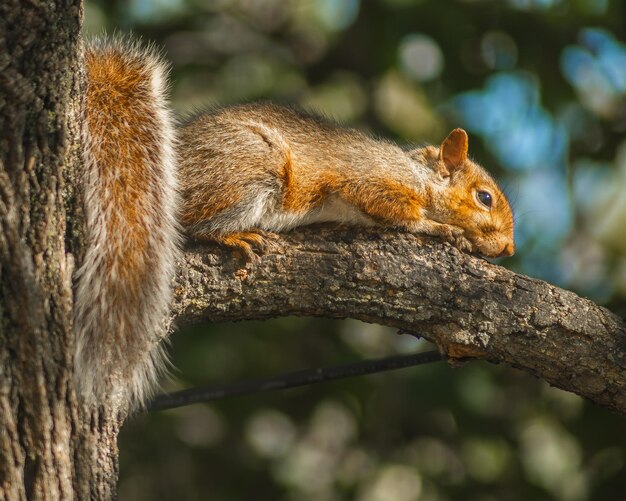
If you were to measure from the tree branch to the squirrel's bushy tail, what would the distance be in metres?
0.17

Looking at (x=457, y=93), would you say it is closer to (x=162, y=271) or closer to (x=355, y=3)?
(x=355, y=3)

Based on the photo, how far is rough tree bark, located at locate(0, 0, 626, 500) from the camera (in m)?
1.78

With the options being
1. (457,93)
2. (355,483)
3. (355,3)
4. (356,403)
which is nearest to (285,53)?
(355,3)

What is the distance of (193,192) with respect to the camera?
9.37ft

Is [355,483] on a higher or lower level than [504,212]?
lower

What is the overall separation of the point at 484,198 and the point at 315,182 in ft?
2.39

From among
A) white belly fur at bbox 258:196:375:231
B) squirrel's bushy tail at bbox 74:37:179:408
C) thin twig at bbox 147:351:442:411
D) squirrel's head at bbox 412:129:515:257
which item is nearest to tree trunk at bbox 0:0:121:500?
squirrel's bushy tail at bbox 74:37:179:408

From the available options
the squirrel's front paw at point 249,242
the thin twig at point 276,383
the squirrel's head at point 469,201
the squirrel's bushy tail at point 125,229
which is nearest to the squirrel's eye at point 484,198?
the squirrel's head at point 469,201

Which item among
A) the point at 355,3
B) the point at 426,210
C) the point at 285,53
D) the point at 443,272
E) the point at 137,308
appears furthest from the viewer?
the point at 285,53

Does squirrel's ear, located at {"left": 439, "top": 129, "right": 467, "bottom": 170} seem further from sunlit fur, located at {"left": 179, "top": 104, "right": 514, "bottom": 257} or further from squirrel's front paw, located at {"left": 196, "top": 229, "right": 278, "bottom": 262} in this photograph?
squirrel's front paw, located at {"left": 196, "top": 229, "right": 278, "bottom": 262}

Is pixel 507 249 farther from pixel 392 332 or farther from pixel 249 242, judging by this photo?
pixel 392 332

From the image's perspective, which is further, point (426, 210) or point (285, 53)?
point (285, 53)

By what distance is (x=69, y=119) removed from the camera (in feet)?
6.33

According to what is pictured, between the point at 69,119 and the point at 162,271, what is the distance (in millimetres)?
599
